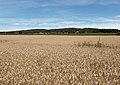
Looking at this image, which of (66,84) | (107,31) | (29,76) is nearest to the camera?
(66,84)

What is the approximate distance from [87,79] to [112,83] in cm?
112

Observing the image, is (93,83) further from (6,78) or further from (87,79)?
(6,78)

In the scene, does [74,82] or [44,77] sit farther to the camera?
[44,77]

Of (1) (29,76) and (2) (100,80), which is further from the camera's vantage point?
(1) (29,76)

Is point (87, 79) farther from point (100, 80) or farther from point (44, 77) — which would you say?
point (44, 77)

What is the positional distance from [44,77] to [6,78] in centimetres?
161

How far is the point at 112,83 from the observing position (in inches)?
364

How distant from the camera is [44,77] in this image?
408 inches

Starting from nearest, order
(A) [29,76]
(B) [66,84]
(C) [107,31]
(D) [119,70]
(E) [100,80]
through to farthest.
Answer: (B) [66,84], (E) [100,80], (A) [29,76], (D) [119,70], (C) [107,31]

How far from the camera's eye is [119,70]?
1252 centimetres

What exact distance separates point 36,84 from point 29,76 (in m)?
1.52

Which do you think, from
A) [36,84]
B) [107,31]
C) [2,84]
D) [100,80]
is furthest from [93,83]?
[107,31]

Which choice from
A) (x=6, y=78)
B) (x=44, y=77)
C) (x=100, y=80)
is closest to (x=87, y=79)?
(x=100, y=80)

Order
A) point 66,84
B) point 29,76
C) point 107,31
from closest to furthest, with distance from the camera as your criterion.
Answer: point 66,84, point 29,76, point 107,31
